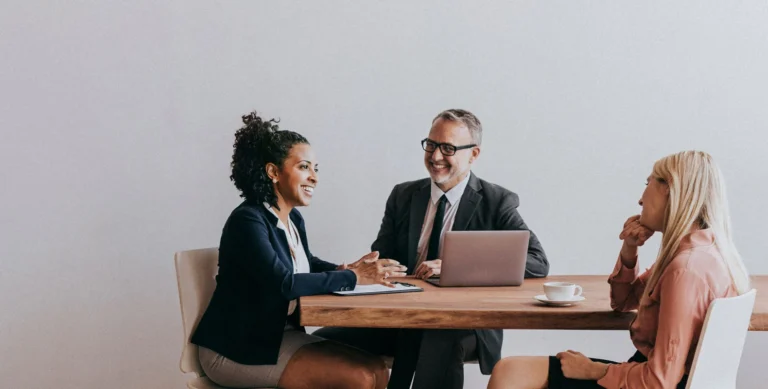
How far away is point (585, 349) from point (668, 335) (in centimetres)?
230

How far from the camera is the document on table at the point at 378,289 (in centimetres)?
252

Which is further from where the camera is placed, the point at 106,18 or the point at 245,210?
the point at 106,18

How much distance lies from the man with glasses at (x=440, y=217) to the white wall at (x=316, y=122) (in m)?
0.66

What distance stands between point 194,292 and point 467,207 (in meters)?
1.04

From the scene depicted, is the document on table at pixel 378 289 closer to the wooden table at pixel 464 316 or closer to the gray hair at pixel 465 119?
the wooden table at pixel 464 316

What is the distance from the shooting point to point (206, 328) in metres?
2.61

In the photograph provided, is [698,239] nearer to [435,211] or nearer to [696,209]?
[696,209]

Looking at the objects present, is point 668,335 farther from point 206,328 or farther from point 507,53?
point 507,53

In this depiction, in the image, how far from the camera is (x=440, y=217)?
3184 millimetres

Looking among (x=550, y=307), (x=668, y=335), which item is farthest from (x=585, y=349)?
(x=668, y=335)

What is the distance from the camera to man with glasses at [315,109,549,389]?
2889 millimetres

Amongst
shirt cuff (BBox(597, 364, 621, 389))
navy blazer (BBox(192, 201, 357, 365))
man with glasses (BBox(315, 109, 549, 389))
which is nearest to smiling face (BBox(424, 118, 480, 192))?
man with glasses (BBox(315, 109, 549, 389))

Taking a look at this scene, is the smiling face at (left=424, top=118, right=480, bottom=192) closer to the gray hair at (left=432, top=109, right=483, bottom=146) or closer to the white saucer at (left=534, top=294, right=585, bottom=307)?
the gray hair at (left=432, top=109, right=483, bottom=146)

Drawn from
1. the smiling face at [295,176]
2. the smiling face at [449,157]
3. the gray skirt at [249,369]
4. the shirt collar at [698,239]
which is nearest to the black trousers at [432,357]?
the gray skirt at [249,369]
